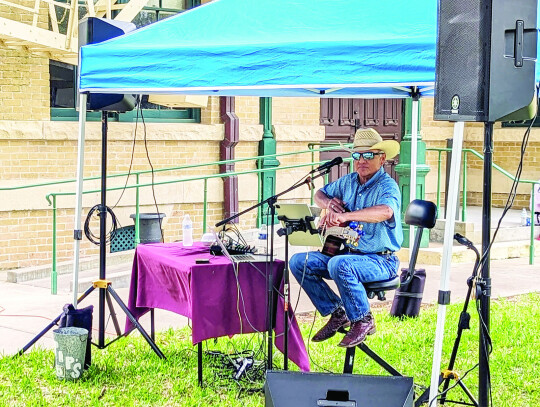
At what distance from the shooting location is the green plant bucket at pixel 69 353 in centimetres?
657

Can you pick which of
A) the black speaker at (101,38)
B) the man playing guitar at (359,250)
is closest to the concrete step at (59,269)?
the black speaker at (101,38)

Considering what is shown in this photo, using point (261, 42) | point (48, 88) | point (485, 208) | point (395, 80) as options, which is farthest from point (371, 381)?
point (48, 88)

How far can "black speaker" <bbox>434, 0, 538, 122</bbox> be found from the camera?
15.9 feet

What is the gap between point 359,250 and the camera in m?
6.57

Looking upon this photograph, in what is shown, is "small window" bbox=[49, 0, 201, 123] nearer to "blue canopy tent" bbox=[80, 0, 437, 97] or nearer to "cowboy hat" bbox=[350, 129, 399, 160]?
"blue canopy tent" bbox=[80, 0, 437, 97]

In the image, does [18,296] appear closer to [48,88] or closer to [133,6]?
[48,88]

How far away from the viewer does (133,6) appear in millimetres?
11523

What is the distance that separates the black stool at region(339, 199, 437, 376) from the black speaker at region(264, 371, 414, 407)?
2.87ft

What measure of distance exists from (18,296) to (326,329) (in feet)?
13.7

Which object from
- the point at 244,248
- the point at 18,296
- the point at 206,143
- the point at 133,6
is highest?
the point at 133,6

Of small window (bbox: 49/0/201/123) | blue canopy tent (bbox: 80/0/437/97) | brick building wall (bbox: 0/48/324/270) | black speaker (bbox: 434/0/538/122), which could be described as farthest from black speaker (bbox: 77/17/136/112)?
brick building wall (bbox: 0/48/324/270)

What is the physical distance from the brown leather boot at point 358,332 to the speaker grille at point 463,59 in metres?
1.79

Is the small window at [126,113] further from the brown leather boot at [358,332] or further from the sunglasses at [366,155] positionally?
the brown leather boot at [358,332]

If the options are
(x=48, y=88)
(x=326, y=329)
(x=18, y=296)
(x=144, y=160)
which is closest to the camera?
(x=326, y=329)
